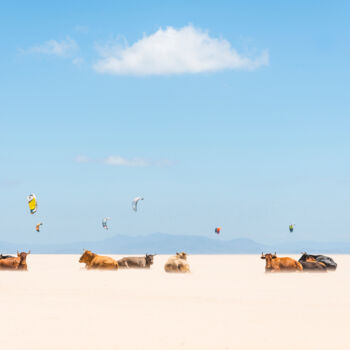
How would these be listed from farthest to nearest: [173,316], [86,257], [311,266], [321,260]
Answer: [321,260] < [86,257] < [311,266] < [173,316]

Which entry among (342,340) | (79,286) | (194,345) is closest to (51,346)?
(194,345)

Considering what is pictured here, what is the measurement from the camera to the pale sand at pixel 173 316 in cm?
1198

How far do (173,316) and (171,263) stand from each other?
752 inches

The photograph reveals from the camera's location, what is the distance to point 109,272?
113 feet

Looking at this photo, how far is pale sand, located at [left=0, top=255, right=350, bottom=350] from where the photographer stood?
39.3 feet

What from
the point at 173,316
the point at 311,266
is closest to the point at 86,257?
the point at 311,266

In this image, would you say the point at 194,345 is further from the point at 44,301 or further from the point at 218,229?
the point at 218,229

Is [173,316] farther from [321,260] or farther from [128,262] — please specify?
[321,260]

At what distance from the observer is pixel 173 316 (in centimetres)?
1545

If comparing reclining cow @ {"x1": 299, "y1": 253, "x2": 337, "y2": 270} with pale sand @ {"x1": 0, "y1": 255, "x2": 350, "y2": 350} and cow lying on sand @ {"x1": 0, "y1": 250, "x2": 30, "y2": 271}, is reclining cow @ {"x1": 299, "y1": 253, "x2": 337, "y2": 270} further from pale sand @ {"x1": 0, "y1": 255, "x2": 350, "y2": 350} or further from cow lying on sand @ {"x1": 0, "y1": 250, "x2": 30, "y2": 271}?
cow lying on sand @ {"x1": 0, "y1": 250, "x2": 30, "y2": 271}

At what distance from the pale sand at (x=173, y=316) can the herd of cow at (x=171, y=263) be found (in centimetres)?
847

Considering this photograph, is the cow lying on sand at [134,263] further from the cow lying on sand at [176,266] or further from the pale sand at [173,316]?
the pale sand at [173,316]

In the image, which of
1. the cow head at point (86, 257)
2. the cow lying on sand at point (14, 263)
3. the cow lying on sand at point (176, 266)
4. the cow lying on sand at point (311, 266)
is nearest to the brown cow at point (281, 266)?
the cow lying on sand at point (311, 266)

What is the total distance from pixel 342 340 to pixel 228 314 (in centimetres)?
404
